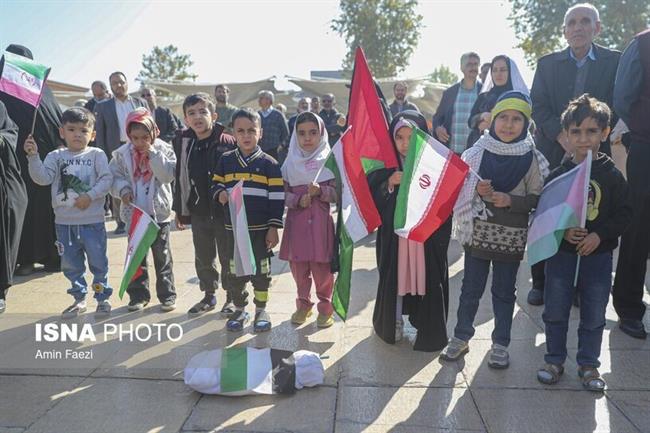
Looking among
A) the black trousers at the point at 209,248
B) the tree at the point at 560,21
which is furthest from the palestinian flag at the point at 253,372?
the tree at the point at 560,21

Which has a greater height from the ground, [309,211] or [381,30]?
[381,30]

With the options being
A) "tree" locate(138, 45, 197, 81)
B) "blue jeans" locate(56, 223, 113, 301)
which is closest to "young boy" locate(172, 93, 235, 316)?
"blue jeans" locate(56, 223, 113, 301)

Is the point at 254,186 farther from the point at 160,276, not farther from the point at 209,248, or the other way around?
the point at 160,276

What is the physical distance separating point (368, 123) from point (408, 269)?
1017mm

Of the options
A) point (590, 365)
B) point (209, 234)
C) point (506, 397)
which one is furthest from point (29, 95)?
point (590, 365)

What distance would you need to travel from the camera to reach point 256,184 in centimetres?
377

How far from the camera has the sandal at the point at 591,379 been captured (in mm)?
2822

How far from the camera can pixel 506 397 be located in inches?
110

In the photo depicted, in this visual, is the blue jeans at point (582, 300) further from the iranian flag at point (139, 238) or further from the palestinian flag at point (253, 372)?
the iranian flag at point (139, 238)

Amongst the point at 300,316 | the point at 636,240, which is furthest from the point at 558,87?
the point at 300,316

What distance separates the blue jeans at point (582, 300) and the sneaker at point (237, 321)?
2.15 m

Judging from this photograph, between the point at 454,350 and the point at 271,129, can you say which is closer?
the point at 454,350

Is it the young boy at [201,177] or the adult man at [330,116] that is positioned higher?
the adult man at [330,116]

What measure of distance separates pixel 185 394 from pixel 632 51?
3.80 metres
